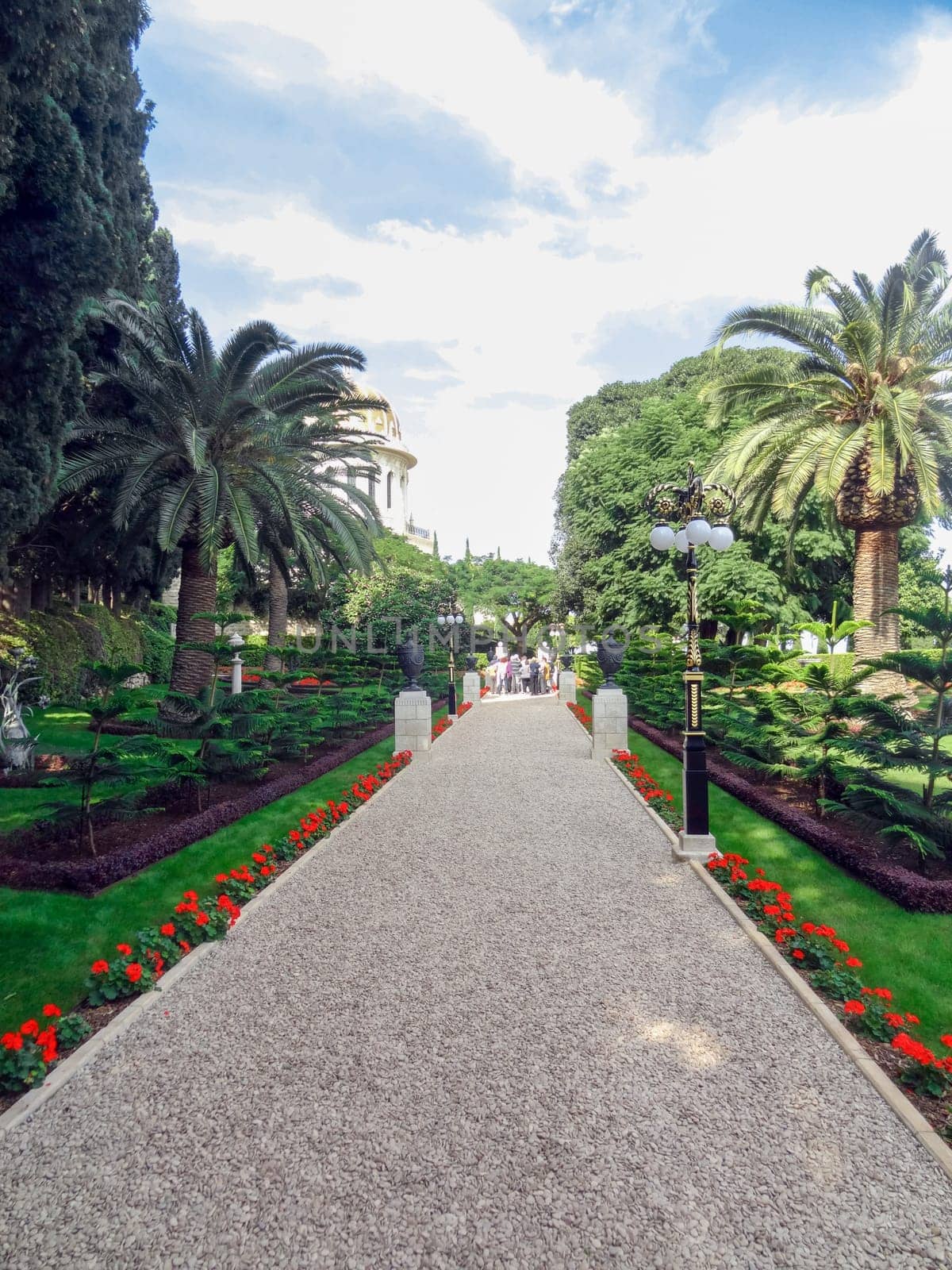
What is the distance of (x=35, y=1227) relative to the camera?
2430 mm

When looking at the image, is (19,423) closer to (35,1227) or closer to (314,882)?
(314,882)

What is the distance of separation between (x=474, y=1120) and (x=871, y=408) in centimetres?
1548

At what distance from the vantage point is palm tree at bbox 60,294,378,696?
1184cm

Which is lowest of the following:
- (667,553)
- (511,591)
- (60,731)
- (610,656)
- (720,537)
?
(60,731)

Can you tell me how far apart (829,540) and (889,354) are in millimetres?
6607

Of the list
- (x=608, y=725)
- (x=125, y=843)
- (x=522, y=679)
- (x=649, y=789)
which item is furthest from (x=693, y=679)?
(x=522, y=679)

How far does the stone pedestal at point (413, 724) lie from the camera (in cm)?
1291

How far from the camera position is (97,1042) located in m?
3.55

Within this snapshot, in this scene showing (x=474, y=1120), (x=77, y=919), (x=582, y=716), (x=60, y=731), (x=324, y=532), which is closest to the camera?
(x=474, y=1120)

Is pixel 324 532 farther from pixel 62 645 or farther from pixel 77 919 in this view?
pixel 77 919

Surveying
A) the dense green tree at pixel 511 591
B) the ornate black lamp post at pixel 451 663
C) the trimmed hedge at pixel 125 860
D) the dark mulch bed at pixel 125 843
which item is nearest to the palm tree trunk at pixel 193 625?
the dark mulch bed at pixel 125 843

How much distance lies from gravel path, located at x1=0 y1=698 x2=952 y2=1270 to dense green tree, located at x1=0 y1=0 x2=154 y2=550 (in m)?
6.69

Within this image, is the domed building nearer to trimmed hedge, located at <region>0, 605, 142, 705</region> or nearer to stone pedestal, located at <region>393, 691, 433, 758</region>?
trimmed hedge, located at <region>0, 605, 142, 705</region>

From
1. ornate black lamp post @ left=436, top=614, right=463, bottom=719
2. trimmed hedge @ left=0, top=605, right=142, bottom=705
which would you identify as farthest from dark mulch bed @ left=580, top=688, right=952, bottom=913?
trimmed hedge @ left=0, top=605, right=142, bottom=705
